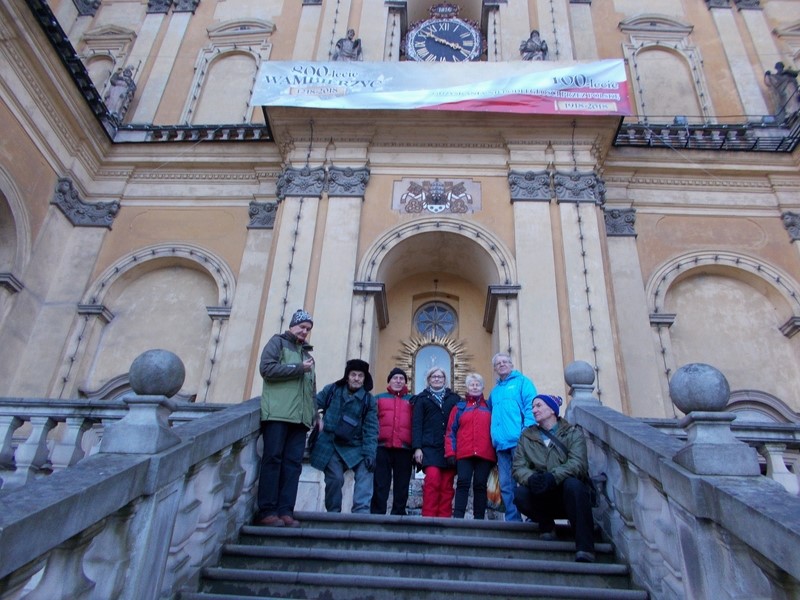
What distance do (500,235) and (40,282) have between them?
9.66 meters

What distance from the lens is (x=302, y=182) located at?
11.7 m

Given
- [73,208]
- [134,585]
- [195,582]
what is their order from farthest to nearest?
1. [73,208]
2. [195,582]
3. [134,585]

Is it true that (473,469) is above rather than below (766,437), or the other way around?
below

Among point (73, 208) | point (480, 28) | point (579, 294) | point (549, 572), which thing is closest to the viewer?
point (549, 572)

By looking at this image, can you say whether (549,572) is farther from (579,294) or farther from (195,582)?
(579,294)

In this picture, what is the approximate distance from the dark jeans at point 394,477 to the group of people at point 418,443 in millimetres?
12

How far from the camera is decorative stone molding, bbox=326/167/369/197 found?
454 inches

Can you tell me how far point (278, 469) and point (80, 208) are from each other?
10637mm

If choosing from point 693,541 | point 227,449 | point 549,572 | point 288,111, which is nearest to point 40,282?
point 288,111

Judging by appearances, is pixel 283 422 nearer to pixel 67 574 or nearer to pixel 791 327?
pixel 67 574

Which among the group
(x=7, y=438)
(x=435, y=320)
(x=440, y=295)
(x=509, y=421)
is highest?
(x=440, y=295)

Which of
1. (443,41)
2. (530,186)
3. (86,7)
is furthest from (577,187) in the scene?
(86,7)

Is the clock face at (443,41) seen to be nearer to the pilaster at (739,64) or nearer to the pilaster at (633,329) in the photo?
the pilaster at (633,329)

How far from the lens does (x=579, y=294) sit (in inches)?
404
